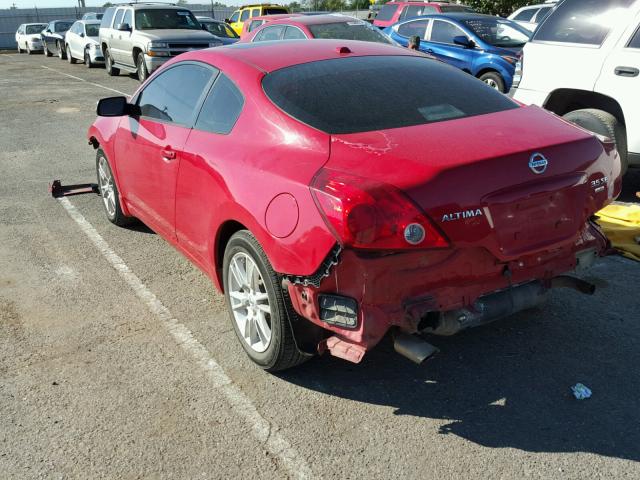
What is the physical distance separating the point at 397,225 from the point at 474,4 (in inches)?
1052

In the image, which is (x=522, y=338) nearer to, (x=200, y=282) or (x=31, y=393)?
(x=200, y=282)

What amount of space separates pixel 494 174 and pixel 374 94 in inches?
39.8

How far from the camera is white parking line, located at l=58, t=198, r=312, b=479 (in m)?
2.95

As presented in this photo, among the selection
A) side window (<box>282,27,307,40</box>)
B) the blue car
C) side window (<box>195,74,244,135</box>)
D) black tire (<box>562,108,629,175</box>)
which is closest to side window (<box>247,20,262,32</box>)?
the blue car

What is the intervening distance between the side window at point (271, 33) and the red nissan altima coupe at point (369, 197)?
26.1 ft

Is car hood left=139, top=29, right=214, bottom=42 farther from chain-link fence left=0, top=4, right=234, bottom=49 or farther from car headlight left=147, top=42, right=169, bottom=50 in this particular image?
chain-link fence left=0, top=4, right=234, bottom=49

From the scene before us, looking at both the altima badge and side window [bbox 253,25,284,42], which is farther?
side window [bbox 253,25,284,42]

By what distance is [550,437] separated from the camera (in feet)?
9.95

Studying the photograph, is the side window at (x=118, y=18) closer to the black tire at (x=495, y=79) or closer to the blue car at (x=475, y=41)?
the blue car at (x=475, y=41)

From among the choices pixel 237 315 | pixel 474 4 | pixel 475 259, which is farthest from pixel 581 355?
pixel 474 4

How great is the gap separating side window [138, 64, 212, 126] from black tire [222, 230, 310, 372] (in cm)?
115

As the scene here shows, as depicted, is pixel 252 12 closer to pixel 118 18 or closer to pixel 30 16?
pixel 118 18

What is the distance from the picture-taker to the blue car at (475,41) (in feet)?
39.2

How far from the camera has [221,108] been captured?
3916 millimetres
